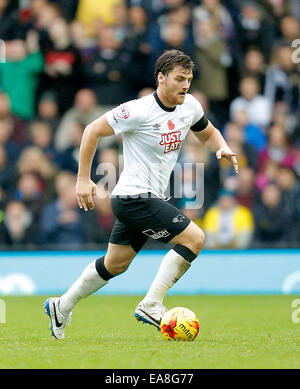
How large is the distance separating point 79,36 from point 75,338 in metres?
8.08

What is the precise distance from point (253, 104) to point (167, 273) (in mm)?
7601

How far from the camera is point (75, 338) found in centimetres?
767

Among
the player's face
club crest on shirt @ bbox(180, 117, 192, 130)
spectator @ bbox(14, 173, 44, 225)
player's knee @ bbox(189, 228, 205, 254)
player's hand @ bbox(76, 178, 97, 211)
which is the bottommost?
spectator @ bbox(14, 173, 44, 225)

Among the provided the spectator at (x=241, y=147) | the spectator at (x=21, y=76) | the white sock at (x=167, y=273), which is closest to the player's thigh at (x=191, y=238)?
the white sock at (x=167, y=273)

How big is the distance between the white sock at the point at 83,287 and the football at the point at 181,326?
2.59ft

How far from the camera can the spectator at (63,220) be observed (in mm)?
13422

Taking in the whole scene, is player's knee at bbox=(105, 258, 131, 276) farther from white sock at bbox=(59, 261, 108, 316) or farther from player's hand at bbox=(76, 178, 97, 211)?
player's hand at bbox=(76, 178, 97, 211)

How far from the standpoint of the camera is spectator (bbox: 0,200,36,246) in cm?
1354

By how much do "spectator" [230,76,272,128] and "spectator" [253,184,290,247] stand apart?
1572 millimetres

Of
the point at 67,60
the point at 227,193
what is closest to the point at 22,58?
the point at 67,60

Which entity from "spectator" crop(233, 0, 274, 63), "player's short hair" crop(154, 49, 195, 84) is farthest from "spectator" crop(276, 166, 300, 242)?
"player's short hair" crop(154, 49, 195, 84)

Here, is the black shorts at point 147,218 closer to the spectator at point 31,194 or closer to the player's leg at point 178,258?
the player's leg at point 178,258

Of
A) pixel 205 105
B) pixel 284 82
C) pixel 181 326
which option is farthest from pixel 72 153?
pixel 181 326

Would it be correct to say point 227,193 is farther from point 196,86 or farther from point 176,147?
point 176,147
